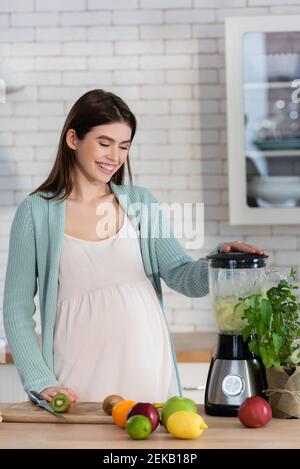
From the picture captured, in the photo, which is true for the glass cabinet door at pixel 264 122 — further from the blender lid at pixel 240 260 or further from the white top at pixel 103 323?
the blender lid at pixel 240 260

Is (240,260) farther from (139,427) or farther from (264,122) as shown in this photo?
(264,122)

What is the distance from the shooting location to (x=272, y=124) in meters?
3.29

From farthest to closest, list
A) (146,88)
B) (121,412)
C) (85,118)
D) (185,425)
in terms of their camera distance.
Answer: (146,88) < (85,118) < (121,412) < (185,425)

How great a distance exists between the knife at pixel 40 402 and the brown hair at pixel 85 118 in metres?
0.50

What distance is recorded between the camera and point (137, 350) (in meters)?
2.13

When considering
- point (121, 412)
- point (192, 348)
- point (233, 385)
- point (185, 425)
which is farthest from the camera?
point (192, 348)

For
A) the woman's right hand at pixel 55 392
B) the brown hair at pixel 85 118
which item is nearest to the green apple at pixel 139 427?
the woman's right hand at pixel 55 392

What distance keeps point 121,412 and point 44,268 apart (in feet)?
1.86

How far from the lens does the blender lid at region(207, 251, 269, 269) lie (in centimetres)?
170

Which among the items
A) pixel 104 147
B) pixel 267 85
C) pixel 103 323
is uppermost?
pixel 267 85

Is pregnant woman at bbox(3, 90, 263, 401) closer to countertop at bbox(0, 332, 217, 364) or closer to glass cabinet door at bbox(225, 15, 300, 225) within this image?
countertop at bbox(0, 332, 217, 364)

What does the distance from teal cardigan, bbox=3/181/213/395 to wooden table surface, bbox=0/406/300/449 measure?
1.14ft

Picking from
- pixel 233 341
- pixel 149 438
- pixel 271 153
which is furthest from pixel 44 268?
pixel 271 153
